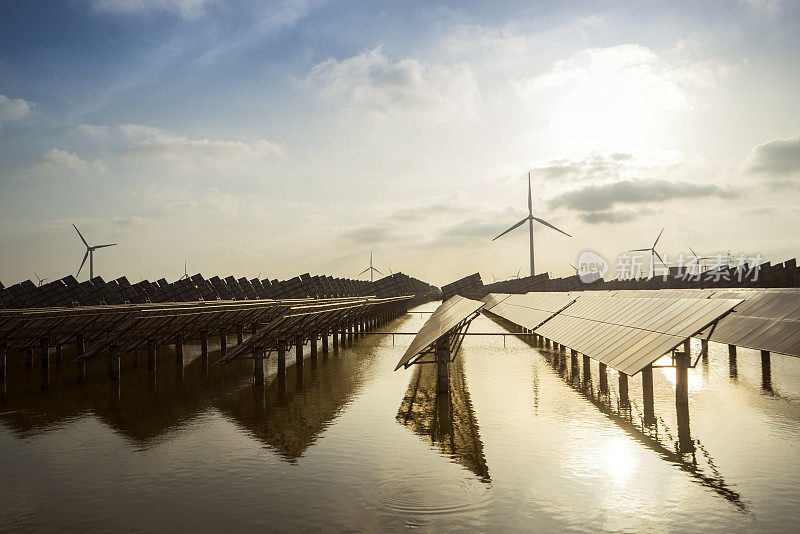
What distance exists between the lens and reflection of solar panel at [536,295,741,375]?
2452cm

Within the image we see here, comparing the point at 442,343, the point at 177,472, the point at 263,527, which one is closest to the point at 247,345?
the point at 442,343

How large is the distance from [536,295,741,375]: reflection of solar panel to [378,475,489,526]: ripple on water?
412 inches

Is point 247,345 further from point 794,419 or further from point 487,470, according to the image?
point 794,419

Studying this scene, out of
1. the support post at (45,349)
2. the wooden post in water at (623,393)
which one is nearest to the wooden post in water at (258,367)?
the support post at (45,349)

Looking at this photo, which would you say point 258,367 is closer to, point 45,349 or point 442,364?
point 442,364

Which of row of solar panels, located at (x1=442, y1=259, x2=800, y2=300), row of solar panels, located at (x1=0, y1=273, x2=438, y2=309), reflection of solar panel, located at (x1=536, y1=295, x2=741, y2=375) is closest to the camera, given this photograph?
reflection of solar panel, located at (x1=536, y1=295, x2=741, y2=375)

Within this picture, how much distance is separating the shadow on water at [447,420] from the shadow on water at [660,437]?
644 cm

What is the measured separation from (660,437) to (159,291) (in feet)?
327

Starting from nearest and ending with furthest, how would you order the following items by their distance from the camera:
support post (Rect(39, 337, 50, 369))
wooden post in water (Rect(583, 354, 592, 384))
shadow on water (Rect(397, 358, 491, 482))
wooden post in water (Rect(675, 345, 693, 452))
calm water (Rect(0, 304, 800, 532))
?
calm water (Rect(0, 304, 800, 532))
shadow on water (Rect(397, 358, 491, 482))
wooden post in water (Rect(675, 345, 693, 452))
wooden post in water (Rect(583, 354, 592, 384))
support post (Rect(39, 337, 50, 369))

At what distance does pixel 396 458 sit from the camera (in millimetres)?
20141

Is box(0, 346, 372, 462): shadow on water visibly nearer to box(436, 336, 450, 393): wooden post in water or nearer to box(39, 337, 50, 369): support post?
box(39, 337, 50, 369): support post

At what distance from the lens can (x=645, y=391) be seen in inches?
1065

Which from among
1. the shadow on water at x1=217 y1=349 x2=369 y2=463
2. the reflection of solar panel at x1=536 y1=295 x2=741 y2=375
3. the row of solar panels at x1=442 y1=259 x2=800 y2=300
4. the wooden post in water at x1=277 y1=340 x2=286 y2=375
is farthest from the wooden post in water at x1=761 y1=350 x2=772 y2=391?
the row of solar panels at x1=442 y1=259 x2=800 y2=300

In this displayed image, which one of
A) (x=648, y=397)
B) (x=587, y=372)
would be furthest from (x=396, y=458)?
(x=587, y=372)
